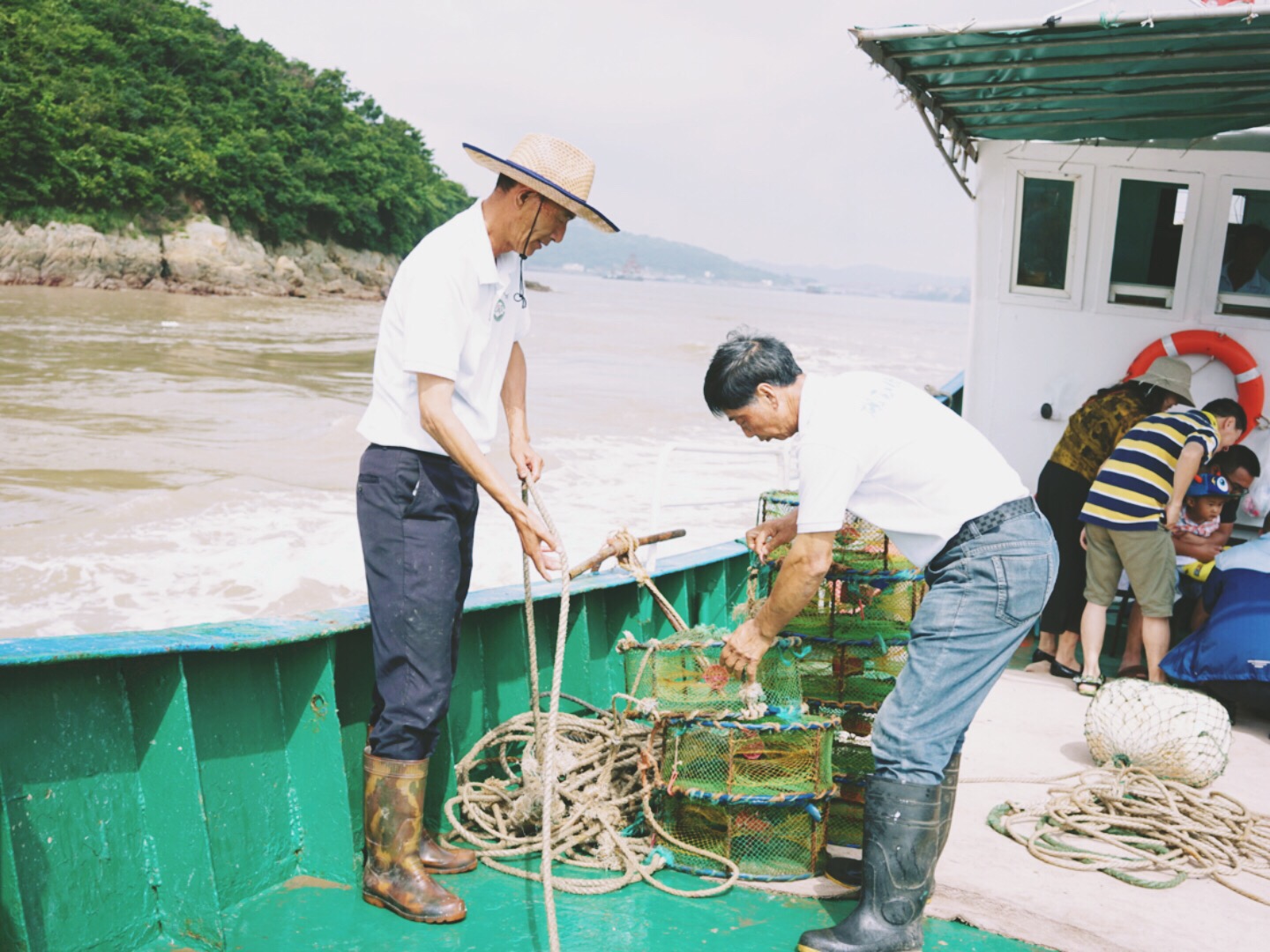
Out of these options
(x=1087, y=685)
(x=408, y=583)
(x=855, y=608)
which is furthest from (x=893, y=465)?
(x=1087, y=685)

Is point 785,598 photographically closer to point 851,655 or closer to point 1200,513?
point 851,655

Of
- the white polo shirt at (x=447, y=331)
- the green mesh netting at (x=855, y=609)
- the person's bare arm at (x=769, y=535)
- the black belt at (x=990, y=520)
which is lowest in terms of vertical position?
the green mesh netting at (x=855, y=609)

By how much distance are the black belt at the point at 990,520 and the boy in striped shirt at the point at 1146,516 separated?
259 centimetres

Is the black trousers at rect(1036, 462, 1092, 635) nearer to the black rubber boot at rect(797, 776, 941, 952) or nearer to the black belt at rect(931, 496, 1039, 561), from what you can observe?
the black belt at rect(931, 496, 1039, 561)

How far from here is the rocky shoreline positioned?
40.1 metres

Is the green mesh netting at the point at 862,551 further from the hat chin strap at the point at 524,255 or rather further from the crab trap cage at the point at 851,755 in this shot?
the hat chin strap at the point at 524,255

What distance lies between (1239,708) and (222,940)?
15.7 feet

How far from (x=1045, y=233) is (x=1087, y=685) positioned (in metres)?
3.07

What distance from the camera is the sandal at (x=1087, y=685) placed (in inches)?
206

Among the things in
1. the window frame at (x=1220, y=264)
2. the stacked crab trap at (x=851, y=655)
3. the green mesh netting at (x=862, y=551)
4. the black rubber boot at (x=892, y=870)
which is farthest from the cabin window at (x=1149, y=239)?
the black rubber boot at (x=892, y=870)

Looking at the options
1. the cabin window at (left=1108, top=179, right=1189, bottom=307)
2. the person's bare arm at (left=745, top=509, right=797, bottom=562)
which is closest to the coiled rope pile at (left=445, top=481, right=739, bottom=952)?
the person's bare arm at (left=745, top=509, right=797, bottom=562)

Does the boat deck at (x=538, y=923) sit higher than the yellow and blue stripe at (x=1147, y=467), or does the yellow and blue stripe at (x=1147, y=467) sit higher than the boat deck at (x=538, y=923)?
the yellow and blue stripe at (x=1147, y=467)

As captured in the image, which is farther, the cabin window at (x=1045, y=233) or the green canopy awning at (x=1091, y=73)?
the cabin window at (x=1045, y=233)

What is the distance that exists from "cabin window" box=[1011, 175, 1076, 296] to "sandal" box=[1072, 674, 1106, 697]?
2.69 metres
